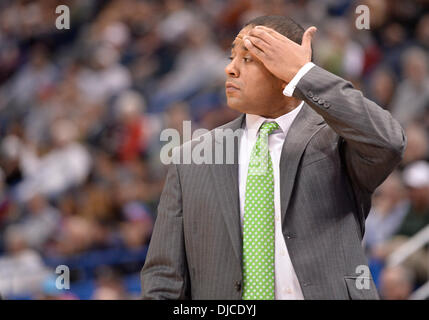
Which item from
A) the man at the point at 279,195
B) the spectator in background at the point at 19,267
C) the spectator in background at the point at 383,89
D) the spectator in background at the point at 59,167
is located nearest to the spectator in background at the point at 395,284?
the spectator in background at the point at 383,89

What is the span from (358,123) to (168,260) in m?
0.68

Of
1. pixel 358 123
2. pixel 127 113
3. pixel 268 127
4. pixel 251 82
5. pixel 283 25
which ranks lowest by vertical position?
pixel 358 123

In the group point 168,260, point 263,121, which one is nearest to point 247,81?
point 263,121

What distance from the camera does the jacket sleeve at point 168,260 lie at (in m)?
2.27

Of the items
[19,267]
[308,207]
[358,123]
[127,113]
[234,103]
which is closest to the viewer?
[358,123]

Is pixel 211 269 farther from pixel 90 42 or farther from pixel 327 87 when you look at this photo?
pixel 90 42

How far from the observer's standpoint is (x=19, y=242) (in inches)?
245

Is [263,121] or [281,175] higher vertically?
[263,121]

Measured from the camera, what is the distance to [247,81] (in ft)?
7.79

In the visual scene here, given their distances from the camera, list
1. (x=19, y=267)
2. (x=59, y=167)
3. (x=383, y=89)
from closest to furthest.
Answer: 1. (x=383, y=89)
2. (x=19, y=267)
3. (x=59, y=167)

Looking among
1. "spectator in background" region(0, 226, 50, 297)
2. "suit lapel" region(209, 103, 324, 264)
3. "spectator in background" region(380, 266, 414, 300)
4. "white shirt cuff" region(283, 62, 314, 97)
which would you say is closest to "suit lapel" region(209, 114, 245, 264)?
"suit lapel" region(209, 103, 324, 264)

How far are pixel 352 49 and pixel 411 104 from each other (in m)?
0.71

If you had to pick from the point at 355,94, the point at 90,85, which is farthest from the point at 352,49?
the point at 355,94

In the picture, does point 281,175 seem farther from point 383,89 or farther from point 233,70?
point 383,89
